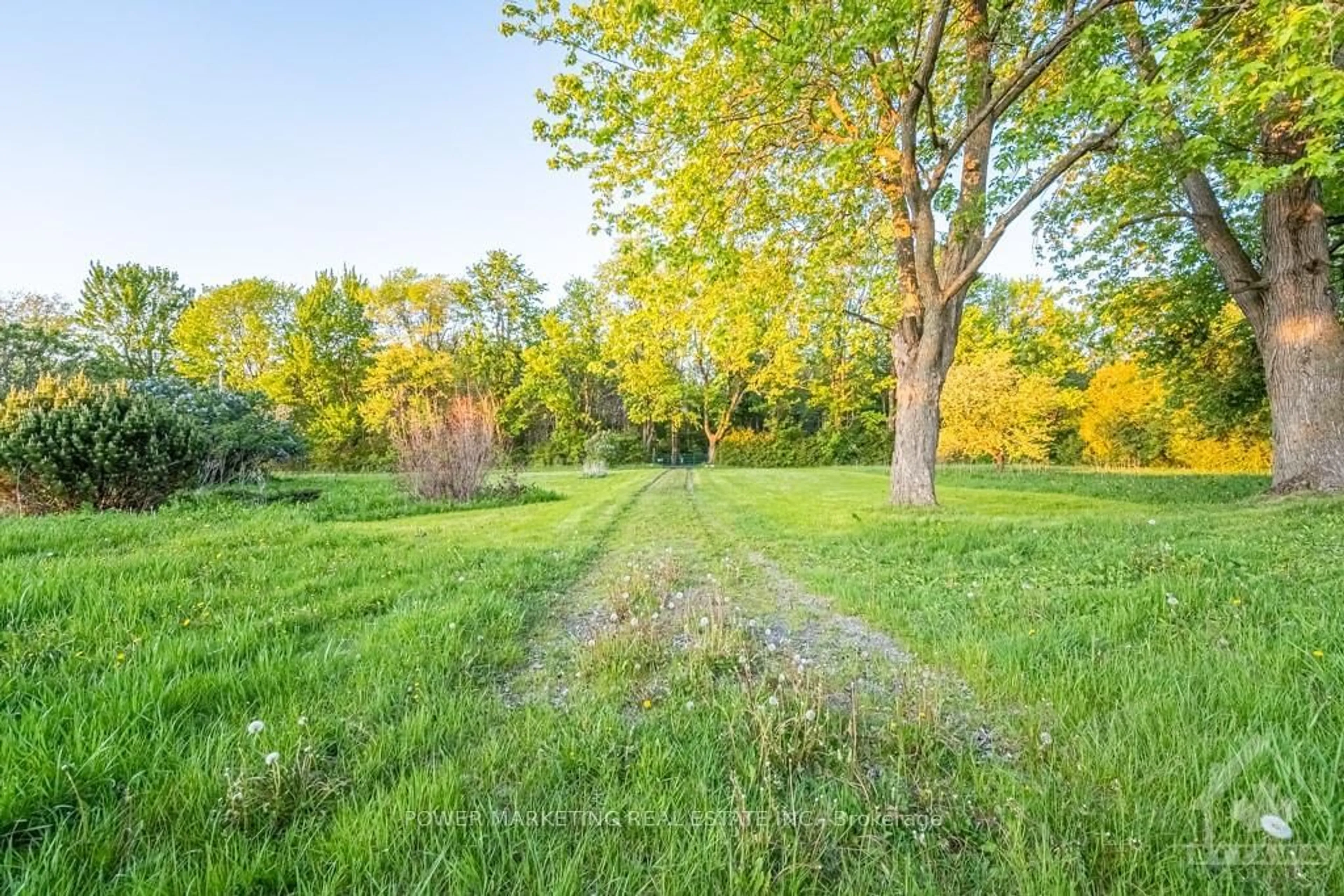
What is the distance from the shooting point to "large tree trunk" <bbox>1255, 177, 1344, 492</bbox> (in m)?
7.20

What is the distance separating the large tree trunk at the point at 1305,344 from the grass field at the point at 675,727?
16.6 feet

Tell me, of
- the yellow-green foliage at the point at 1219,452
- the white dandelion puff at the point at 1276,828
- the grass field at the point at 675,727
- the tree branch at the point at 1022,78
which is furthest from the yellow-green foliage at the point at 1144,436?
the white dandelion puff at the point at 1276,828

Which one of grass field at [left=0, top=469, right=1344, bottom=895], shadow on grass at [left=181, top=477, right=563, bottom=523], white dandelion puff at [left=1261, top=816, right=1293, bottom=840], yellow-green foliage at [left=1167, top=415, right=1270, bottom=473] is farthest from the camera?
yellow-green foliage at [left=1167, top=415, right=1270, bottom=473]

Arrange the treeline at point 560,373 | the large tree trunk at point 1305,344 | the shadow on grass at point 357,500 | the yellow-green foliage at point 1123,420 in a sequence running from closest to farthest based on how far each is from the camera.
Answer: the large tree trunk at point 1305,344 < the shadow on grass at point 357,500 < the treeline at point 560,373 < the yellow-green foliage at point 1123,420

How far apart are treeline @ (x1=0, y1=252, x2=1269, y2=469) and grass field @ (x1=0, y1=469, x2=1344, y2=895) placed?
14560 millimetres

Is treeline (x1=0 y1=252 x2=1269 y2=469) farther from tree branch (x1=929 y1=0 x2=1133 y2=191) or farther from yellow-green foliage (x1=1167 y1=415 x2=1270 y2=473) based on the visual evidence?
tree branch (x1=929 y1=0 x2=1133 y2=191)

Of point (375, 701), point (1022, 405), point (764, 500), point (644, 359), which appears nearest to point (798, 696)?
point (375, 701)

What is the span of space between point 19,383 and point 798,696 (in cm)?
2391

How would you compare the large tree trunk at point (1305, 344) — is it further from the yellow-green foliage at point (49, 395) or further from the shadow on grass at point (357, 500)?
the yellow-green foliage at point (49, 395)

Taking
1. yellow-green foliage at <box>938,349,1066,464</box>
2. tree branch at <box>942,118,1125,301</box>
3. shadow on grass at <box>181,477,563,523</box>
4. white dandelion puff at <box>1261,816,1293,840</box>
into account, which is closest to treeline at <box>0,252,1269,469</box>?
yellow-green foliage at <box>938,349,1066,464</box>

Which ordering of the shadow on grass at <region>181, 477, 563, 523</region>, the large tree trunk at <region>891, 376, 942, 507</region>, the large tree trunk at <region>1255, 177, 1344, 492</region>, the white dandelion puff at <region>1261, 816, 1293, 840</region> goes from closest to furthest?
the white dandelion puff at <region>1261, 816, 1293, 840</region> → the large tree trunk at <region>1255, 177, 1344, 492</region> → the large tree trunk at <region>891, 376, 942, 507</region> → the shadow on grass at <region>181, 477, 563, 523</region>

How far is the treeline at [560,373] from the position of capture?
2097 centimetres

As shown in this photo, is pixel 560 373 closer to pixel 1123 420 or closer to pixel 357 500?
pixel 357 500

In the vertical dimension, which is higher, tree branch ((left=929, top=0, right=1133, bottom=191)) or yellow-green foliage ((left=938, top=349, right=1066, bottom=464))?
tree branch ((left=929, top=0, right=1133, bottom=191))
